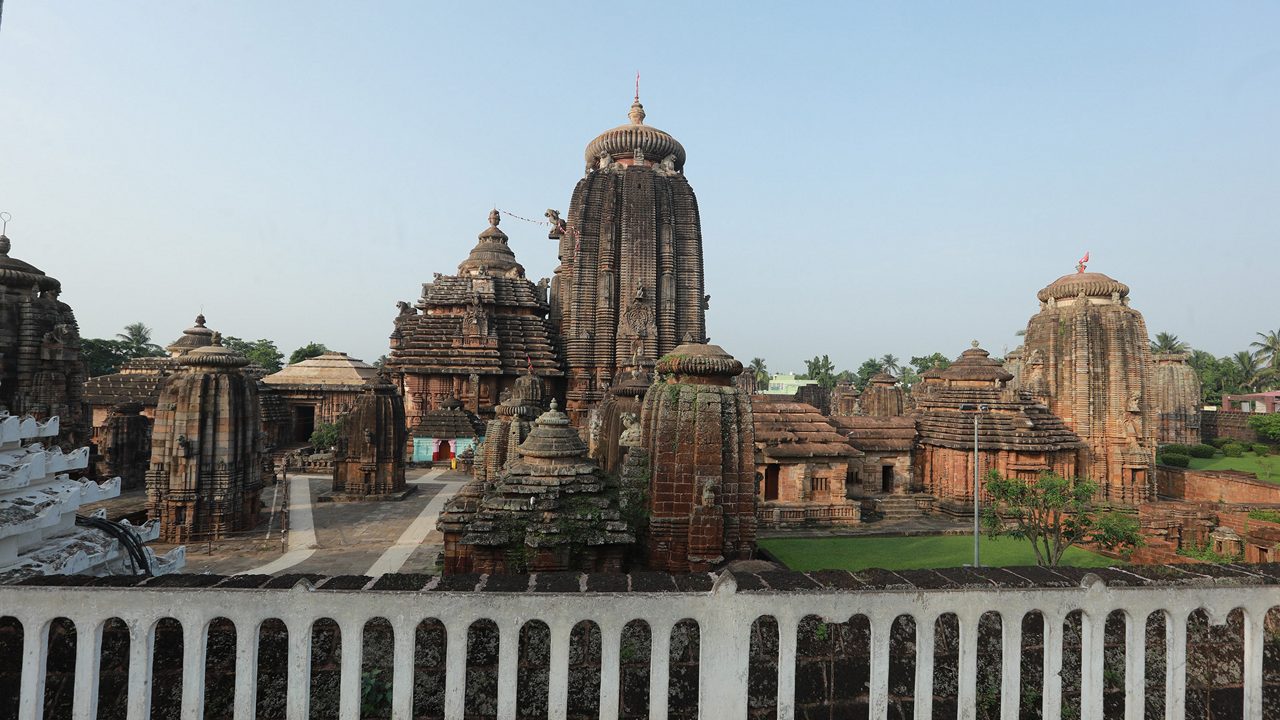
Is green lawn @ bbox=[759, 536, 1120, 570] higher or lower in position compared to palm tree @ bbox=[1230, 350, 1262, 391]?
lower

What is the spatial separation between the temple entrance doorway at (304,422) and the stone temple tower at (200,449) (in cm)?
2861

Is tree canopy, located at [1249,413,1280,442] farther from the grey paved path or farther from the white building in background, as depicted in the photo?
the white building in background

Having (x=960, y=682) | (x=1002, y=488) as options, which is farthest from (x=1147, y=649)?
(x=1002, y=488)

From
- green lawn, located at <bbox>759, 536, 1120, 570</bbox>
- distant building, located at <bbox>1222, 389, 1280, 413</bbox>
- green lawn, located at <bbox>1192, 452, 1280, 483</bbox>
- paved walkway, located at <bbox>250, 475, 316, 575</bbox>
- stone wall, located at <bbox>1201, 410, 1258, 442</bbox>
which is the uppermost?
distant building, located at <bbox>1222, 389, 1280, 413</bbox>

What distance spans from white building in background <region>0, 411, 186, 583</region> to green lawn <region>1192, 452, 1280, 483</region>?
46.6 meters

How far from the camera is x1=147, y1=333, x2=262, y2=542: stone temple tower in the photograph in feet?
53.9

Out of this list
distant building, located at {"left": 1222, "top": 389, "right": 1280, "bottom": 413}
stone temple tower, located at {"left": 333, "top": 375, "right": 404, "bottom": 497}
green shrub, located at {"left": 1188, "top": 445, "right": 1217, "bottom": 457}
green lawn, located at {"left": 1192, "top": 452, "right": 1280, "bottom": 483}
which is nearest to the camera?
stone temple tower, located at {"left": 333, "top": 375, "right": 404, "bottom": 497}

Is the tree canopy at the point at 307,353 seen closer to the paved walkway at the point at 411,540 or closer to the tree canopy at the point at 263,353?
the tree canopy at the point at 263,353

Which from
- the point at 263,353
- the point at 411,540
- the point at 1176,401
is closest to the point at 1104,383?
the point at 1176,401

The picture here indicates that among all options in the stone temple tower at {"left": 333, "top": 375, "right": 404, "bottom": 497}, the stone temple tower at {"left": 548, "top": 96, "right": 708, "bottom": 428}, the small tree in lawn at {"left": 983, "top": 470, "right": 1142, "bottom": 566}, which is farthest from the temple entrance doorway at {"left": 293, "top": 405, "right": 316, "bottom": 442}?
the small tree in lawn at {"left": 983, "top": 470, "right": 1142, "bottom": 566}

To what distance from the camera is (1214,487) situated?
27609 millimetres

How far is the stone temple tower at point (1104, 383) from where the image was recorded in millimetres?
26156

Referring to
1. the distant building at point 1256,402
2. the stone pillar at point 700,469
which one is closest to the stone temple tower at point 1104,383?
the stone pillar at point 700,469

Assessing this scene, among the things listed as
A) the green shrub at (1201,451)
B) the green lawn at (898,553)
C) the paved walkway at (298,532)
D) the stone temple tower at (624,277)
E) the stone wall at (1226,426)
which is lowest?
the green lawn at (898,553)
